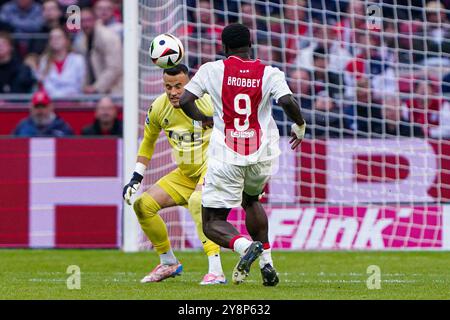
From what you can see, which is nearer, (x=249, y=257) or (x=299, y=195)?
(x=249, y=257)

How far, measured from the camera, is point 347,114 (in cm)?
1548

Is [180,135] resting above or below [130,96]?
below

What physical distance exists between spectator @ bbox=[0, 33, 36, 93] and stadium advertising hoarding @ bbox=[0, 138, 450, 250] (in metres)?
4.93

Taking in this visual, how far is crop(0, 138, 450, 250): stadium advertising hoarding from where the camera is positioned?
14.9m

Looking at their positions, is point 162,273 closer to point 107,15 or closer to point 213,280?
point 213,280

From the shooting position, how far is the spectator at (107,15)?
66.8ft

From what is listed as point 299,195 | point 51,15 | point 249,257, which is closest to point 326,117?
point 299,195

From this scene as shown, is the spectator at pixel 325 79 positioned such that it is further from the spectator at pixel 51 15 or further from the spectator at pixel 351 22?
the spectator at pixel 51 15

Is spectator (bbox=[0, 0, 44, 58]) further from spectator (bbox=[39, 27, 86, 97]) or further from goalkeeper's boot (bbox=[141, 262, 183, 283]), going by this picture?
goalkeeper's boot (bbox=[141, 262, 183, 283])

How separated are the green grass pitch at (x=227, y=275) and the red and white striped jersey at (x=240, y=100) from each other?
1103mm

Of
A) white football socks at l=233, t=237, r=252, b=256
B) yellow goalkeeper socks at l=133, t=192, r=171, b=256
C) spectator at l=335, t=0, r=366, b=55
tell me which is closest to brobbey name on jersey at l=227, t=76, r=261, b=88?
white football socks at l=233, t=237, r=252, b=256

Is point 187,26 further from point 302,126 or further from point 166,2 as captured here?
point 302,126

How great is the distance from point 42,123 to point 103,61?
3212 millimetres
